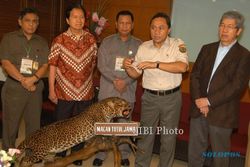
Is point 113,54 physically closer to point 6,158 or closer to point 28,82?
point 28,82

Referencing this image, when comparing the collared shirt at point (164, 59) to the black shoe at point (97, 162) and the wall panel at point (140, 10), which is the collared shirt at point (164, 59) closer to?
the black shoe at point (97, 162)

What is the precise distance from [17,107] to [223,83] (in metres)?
1.92

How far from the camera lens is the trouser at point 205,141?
9.22 feet

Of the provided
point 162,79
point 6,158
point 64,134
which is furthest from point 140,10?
point 6,158

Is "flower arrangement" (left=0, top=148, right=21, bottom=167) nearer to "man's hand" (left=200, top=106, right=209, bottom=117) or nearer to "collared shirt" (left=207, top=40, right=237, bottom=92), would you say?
"man's hand" (left=200, top=106, right=209, bottom=117)

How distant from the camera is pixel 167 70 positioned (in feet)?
9.25

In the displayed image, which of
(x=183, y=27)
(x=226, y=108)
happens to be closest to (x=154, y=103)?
(x=226, y=108)

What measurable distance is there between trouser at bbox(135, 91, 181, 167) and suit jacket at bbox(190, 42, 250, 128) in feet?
0.62

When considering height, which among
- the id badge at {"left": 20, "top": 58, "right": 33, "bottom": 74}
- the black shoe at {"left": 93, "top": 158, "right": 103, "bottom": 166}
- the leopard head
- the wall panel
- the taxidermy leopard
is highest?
the wall panel

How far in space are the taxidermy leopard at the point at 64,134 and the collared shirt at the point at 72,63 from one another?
1.05 m

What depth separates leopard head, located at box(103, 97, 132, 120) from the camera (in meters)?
Answer: 2.09

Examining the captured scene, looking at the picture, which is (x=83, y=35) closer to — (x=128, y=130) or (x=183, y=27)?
(x=128, y=130)

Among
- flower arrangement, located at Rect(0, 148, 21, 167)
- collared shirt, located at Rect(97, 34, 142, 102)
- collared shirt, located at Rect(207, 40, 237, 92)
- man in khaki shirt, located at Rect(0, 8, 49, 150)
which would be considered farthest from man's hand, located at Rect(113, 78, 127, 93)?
flower arrangement, located at Rect(0, 148, 21, 167)

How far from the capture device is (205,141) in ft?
9.60
